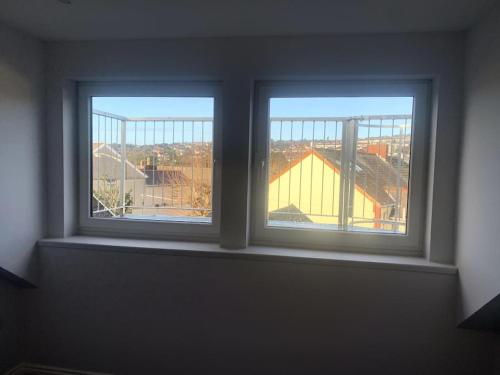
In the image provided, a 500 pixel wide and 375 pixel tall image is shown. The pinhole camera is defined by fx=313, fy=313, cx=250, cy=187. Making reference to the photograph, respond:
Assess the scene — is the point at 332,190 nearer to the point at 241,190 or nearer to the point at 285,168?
the point at 285,168

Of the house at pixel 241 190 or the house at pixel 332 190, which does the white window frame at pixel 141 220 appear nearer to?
the house at pixel 241 190

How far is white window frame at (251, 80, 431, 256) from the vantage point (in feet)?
5.23

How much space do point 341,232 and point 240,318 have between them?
2.30 feet

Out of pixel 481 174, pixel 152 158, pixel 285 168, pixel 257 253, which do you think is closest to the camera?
pixel 481 174

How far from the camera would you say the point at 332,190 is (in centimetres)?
170

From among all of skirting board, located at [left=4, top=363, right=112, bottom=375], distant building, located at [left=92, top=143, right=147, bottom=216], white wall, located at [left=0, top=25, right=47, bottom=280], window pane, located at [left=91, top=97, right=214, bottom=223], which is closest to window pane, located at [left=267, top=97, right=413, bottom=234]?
window pane, located at [left=91, top=97, right=214, bottom=223]

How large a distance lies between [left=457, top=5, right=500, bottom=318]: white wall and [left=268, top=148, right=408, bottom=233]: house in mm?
316

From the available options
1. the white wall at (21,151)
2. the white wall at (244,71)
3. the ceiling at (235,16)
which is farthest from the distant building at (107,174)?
the ceiling at (235,16)

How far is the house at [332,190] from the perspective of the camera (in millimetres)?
1662

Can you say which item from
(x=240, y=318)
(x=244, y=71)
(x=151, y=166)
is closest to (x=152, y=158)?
(x=151, y=166)

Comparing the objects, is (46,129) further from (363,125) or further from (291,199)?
(363,125)

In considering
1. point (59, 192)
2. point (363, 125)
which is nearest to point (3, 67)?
point (59, 192)

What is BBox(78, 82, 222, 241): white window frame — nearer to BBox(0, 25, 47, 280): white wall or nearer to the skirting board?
BBox(0, 25, 47, 280): white wall

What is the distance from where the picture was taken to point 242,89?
1.62 m
